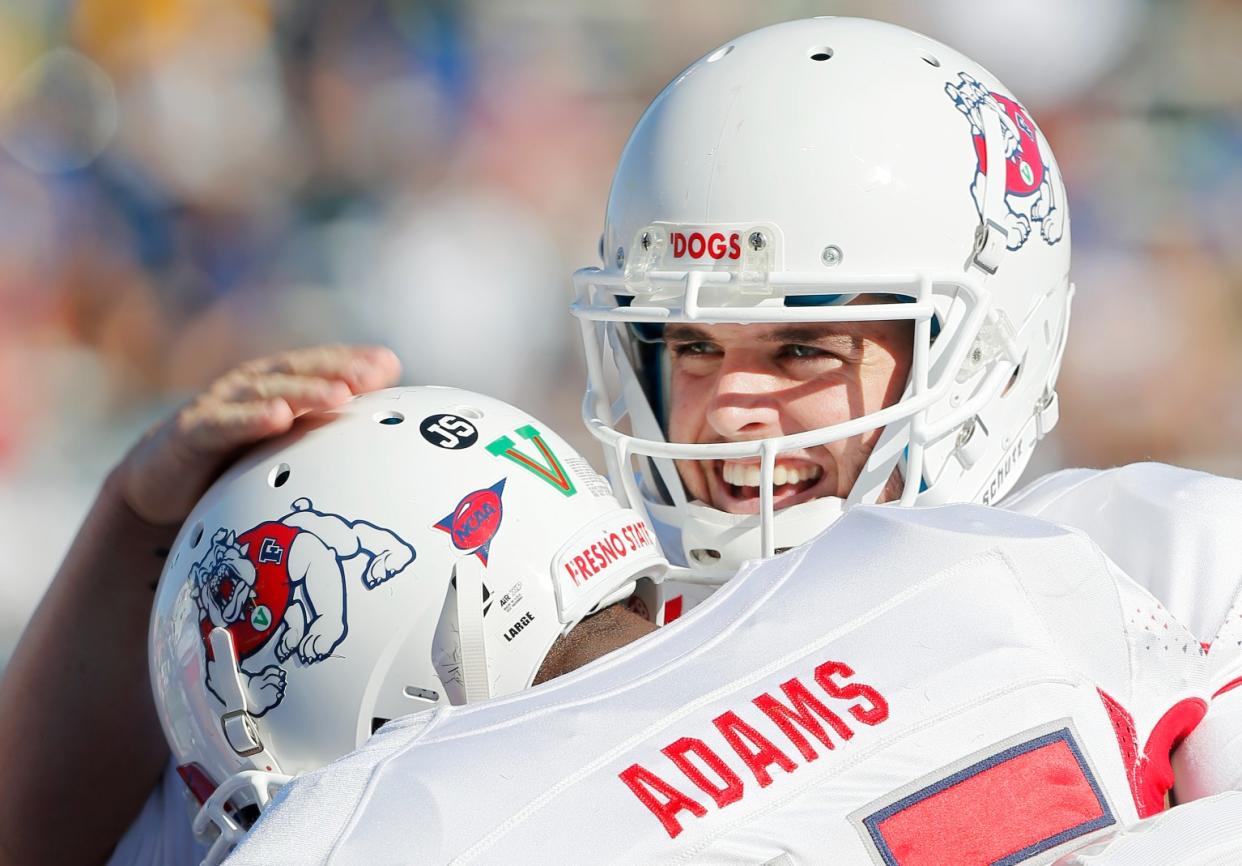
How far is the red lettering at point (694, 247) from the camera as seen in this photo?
204cm

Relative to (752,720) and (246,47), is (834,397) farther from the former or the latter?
(246,47)

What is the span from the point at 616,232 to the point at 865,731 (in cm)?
132

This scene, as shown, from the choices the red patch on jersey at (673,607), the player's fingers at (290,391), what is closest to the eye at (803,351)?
the red patch on jersey at (673,607)

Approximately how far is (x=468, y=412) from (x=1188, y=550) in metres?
0.93

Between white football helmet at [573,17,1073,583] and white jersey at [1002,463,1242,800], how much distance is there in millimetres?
223

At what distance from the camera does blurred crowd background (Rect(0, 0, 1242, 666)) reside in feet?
16.3

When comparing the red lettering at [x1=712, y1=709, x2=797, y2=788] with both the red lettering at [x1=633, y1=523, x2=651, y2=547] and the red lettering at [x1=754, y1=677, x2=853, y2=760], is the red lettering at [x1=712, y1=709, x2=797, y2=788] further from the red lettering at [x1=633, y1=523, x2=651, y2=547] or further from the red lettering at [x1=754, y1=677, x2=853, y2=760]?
the red lettering at [x1=633, y1=523, x2=651, y2=547]

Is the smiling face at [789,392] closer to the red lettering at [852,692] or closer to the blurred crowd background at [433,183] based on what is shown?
the red lettering at [852,692]

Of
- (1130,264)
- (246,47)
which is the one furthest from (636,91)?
(1130,264)

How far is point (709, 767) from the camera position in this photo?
969 mm

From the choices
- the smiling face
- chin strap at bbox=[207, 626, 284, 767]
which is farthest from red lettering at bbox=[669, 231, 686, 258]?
chin strap at bbox=[207, 626, 284, 767]

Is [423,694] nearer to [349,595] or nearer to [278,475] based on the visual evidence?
[349,595]

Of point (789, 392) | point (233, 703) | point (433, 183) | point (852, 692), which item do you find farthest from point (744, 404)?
point (433, 183)

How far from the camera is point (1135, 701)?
3.88 feet
